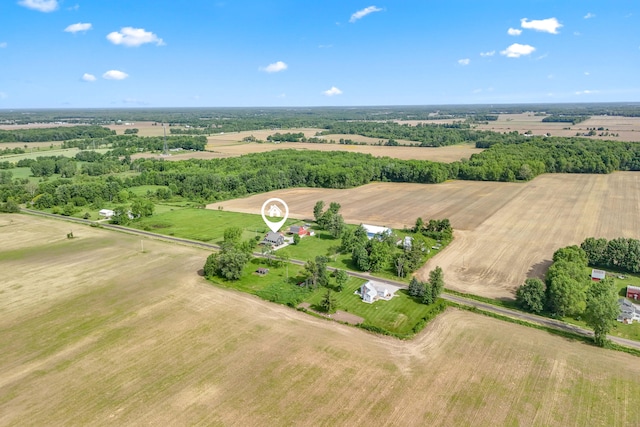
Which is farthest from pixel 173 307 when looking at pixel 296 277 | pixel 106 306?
pixel 296 277

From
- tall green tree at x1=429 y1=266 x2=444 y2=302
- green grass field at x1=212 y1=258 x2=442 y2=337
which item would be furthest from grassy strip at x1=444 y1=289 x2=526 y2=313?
green grass field at x1=212 y1=258 x2=442 y2=337

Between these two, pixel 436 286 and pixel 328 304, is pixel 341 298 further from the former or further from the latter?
pixel 436 286

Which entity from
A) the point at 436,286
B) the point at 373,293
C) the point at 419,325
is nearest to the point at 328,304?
the point at 373,293

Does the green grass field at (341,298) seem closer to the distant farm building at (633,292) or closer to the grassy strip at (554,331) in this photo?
the grassy strip at (554,331)

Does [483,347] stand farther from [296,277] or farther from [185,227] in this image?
[185,227]

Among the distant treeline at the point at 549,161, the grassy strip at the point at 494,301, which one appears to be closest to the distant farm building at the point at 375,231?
the grassy strip at the point at 494,301

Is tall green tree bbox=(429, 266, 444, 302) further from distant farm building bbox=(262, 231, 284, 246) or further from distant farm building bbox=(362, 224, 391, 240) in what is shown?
distant farm building bbox=(262, 231, 284, 246)

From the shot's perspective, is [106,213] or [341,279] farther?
[106,213]
